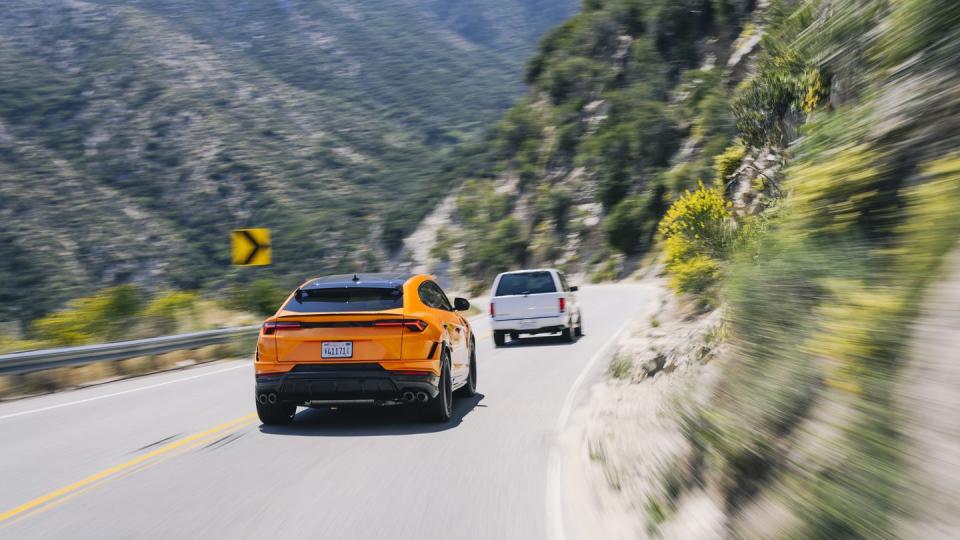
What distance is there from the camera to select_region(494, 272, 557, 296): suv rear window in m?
20.3

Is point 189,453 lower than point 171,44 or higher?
lower

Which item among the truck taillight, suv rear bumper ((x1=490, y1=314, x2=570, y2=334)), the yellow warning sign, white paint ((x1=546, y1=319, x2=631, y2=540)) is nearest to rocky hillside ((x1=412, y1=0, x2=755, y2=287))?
suv rear bumper ((x1=490, y1=314, x2=570, y2=334))

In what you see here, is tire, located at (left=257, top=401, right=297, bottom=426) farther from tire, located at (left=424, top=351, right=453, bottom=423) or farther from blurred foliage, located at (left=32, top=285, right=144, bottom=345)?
blurred foliage, located at (left=32, top=285, right=144, bottom=345)

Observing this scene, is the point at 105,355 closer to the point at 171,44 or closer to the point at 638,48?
the point at 638,48

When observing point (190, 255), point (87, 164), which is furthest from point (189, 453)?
point (87, 164)

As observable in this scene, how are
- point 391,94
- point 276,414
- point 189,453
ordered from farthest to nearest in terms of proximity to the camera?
point 391,94 < point 276,414 < point 189,453

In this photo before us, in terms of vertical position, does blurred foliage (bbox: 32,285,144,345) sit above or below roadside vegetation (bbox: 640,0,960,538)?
below

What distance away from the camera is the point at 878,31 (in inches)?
214

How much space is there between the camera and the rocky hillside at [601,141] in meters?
60.5

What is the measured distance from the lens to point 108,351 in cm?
1550

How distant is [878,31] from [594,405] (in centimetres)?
601

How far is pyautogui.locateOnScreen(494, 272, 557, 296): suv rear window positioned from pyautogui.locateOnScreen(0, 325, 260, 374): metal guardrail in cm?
581

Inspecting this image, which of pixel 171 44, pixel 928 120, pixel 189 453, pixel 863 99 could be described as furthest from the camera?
pixel 171 44

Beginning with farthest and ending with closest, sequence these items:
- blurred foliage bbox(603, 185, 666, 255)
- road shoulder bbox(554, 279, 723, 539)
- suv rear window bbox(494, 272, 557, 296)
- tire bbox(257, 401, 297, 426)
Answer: blurred foliage bbox(603, 185, 666, 255)
suv rear window bbox(494, 272, 557, 296)
tire bbox(257, 401, 297, 426)
road shoulder bbox(554, 279, 723, 539)
